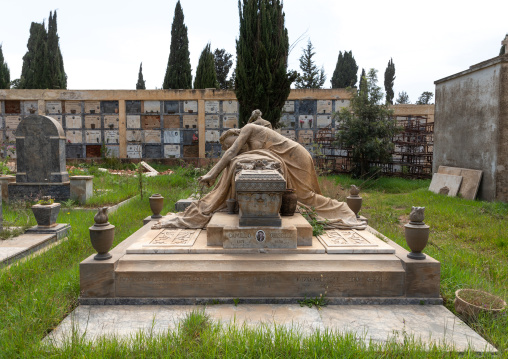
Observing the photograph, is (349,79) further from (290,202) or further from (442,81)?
(290,202)

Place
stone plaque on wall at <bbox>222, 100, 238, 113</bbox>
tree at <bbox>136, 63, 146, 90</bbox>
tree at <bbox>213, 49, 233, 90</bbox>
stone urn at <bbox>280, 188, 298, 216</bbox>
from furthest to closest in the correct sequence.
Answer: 1. tree at <bbox>136, 63, 146, 90</bbox>
2. tree at <bbox>213, 49, 233, 90</bbox>
3. stone plaque on wall at <bbox>222, 100, 238, 113</bbox>
4. stone urn at <bbox>280, 188, 298, 216</bbox>

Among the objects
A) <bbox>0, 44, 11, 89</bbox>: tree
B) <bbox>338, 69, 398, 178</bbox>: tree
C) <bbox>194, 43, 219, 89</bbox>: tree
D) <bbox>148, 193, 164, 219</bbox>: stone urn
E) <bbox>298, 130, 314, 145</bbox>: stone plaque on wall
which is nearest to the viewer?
<bbox>148, 193, 164, 219</bbox>: stone urn

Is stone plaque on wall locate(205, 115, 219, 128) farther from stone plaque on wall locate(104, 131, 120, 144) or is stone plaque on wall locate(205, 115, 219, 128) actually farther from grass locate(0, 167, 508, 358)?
grass locate(0, 167, 508, 358)

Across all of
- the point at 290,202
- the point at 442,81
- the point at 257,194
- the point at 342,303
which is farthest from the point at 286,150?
the point at 442,81

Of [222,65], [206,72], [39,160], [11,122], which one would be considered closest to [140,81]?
[222,65]

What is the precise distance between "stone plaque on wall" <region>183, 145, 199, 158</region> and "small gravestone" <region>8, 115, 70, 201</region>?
7.78m

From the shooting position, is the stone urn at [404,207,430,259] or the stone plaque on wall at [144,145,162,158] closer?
the stone urn at [404,207,430,259]

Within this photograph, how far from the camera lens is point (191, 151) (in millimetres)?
16281

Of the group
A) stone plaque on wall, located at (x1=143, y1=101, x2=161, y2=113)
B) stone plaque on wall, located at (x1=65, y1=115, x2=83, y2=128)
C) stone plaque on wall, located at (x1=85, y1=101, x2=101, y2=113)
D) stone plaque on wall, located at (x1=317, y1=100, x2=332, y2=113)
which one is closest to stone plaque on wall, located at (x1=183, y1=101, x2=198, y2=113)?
stone plaque on wall, located at (x1=143, y1=101, x2=161, y2=113)

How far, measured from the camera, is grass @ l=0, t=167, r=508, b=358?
8.07 ft

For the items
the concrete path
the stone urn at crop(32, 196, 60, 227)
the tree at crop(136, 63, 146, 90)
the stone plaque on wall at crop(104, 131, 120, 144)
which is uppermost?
the tree at crop(136, 63, 146, 90)

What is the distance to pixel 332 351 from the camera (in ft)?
8.04

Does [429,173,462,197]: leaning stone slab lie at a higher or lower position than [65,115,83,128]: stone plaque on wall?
lower

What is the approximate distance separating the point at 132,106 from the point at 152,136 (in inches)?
59.6
